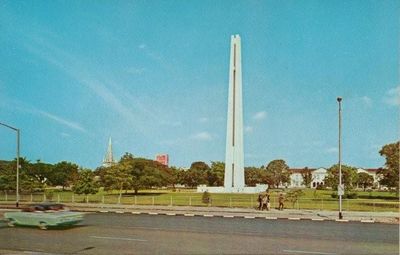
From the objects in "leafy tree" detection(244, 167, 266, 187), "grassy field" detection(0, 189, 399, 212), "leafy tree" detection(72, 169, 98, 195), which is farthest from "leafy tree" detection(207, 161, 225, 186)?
"leafy tree" detection(72, 169, 98, 195)

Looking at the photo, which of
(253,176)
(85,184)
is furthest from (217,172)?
(85,184)

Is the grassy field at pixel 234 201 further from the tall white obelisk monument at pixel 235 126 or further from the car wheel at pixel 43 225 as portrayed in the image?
the car wheel at pixel 43 225

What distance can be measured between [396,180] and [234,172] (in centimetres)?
2385

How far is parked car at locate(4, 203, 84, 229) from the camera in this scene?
20312mm

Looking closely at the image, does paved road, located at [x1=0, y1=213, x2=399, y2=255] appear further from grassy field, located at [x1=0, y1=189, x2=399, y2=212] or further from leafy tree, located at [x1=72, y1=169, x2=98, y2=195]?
leafy tree, located at [x1=72, y1=169, x2=98, y2=195]

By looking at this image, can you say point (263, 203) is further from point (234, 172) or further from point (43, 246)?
point (234, 172)

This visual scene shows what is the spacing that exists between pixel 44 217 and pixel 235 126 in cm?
4822

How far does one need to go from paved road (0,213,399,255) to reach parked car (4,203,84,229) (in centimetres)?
41

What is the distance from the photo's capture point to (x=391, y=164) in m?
58.2

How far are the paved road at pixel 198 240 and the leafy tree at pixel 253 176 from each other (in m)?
113

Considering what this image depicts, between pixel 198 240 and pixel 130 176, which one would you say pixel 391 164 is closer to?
pixel 130 176

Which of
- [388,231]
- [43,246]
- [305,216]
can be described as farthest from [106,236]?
[305,216]

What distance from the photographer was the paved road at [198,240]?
47.7 feet

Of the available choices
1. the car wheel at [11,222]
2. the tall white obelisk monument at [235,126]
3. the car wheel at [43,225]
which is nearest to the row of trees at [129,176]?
the tall white obelisk monument at [235,126]
